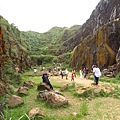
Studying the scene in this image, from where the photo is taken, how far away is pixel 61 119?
846 centimetres

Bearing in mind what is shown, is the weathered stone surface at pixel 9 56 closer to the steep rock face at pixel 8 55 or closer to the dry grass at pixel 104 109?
the steep rock face at pixel 8 55

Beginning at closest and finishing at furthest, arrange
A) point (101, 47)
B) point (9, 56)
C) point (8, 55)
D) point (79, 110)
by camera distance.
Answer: point (79, 110) → point (8, 55) → point (9, 56) → point (101, 47)

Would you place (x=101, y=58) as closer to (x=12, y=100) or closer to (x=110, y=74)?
(x=110, y=74)

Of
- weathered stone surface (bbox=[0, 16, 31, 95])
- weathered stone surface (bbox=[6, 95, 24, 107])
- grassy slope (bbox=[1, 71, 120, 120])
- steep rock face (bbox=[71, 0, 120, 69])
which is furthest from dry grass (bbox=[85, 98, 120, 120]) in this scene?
steep rock face (bbox=[71, 0, 120, 69])

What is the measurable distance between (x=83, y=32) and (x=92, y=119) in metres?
58.9

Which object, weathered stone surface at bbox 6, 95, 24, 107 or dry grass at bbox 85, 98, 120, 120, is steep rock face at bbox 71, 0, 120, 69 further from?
weathered stone surface at bbox 6, 95, 24, 107

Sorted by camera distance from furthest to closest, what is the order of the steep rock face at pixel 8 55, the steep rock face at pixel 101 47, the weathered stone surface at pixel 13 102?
the steep rock face at pixel 101 47
the steep rock face at pixel 8 55
the weathered stone surface at pixel 13 102

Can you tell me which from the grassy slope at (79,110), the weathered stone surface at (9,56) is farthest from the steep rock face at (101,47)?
the grassy slope at (79,110)

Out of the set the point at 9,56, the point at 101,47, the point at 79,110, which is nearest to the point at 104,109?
the point at 79,110

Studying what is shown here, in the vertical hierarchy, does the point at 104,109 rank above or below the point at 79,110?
above

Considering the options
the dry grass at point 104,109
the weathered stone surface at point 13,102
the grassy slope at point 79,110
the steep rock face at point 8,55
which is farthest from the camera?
the steep rock face at point 8,55

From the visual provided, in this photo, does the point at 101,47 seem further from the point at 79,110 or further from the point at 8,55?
the point at 79,110

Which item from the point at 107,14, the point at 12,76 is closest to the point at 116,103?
the point at 12,76

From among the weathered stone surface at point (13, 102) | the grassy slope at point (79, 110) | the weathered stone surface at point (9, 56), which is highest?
the weathered stone surface at point (9, 56)
